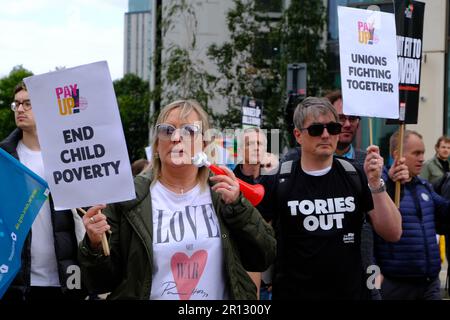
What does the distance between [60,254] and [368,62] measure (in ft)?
7.39

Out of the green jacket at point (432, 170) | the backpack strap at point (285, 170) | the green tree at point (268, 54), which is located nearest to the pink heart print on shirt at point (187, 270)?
the backpack strap at point (285, 170)

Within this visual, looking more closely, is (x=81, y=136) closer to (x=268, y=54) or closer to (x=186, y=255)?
(x=186, y=255)

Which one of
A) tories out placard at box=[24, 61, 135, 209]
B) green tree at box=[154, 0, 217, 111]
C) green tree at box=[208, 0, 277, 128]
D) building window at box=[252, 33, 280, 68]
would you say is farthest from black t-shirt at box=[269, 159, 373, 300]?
building window at box=[252, 33, 280, 68]

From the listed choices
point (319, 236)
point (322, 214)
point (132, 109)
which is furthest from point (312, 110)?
point (132, 109)

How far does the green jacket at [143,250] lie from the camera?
3287 millimetres

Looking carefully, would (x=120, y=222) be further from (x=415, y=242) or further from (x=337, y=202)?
(x=415, y=242)

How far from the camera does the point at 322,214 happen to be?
405 cm

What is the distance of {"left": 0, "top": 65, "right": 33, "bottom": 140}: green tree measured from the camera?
54.5 m

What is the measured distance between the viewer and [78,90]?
338 centimetres

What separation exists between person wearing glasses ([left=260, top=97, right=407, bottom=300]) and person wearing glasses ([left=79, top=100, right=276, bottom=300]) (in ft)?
2.03

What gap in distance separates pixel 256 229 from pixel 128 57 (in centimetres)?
11679

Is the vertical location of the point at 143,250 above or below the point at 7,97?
above
